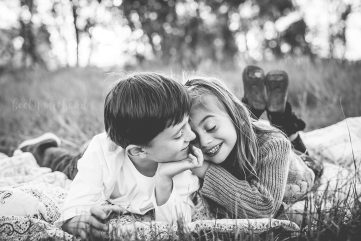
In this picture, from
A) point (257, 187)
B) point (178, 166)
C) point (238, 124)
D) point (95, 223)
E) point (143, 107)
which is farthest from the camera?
point (238, 124)

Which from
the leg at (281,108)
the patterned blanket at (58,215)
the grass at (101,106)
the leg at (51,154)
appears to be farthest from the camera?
the grass at (101,106)

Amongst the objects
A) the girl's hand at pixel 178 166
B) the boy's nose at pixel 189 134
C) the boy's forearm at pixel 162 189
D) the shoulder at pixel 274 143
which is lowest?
the boy's forearm at pixel 162 189

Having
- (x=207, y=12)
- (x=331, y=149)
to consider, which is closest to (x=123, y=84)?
(x=331, y=149)

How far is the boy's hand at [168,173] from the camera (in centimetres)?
181

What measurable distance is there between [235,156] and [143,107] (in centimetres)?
75

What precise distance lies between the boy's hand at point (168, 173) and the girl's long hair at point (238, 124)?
1.14ft

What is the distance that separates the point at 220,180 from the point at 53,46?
25.5ft

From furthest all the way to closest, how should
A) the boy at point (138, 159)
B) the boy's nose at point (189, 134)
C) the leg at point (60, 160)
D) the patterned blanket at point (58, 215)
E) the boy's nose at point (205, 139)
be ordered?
1. the leg at point (60, 160)
2. the boy's nose at point (205, 139)
3. the boy's nose at point (189, 134)
4. the boy at point (138, 159)
5. the patterned blanket at point (58, 215)

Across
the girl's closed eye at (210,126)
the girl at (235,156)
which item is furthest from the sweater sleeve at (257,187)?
the girl's closed eye at (210,126)

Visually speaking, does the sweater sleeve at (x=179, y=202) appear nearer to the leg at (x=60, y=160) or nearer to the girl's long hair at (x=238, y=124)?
the girl's long hair at (x=238, y=124)

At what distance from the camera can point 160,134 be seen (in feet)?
5.80

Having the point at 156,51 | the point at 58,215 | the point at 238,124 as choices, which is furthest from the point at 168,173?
the point at 156,51

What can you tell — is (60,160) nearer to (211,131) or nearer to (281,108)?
(211,131)

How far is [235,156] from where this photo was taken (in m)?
2.17
